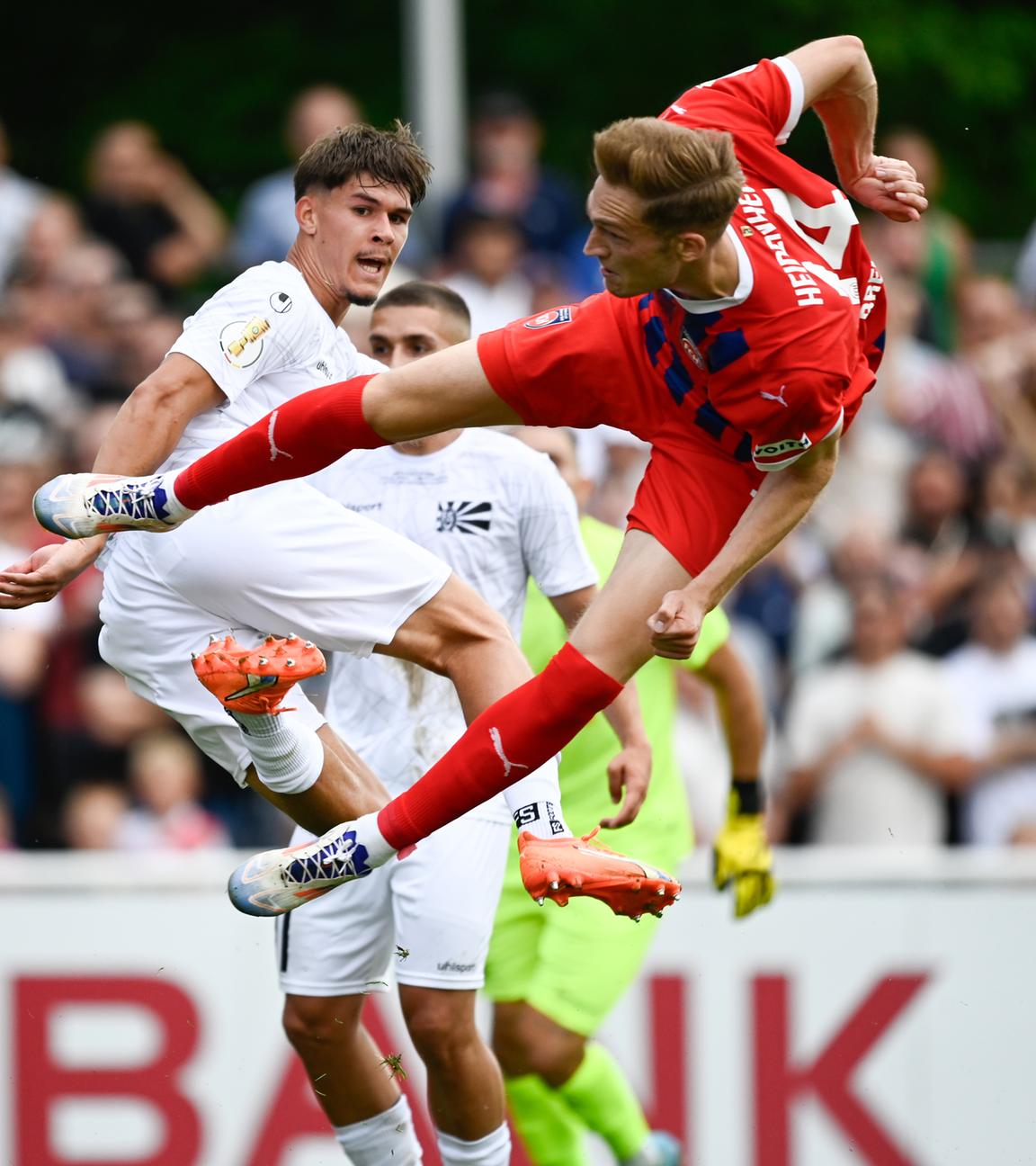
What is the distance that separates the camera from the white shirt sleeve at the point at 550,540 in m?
6.32

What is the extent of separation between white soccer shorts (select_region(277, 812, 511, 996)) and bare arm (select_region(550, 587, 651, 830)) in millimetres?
381

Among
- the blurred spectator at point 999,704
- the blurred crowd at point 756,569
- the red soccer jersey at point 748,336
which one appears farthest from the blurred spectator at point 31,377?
the red soccer jersey at point 748,336

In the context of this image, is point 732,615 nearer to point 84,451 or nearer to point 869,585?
point 869,585

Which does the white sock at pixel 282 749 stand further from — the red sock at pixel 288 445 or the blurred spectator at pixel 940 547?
the blurred spectator at pixel 940 547

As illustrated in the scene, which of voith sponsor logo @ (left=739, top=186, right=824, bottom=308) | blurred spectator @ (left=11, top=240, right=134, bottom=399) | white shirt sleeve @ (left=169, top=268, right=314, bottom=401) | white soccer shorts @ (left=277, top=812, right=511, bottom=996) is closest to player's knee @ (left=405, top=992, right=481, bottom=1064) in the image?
white soccer shorts @ (left=277, top=812, right=511, bottom=996)

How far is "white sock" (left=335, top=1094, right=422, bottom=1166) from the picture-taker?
246 inches

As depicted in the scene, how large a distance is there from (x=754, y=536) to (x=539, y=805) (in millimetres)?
874

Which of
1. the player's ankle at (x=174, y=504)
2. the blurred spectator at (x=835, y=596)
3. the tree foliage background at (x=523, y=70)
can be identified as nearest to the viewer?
the player's ankle at (x=174, y=504)

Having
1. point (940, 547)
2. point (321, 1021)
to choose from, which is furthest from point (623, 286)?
point (940, 547)

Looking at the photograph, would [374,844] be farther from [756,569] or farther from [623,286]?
[756,569]

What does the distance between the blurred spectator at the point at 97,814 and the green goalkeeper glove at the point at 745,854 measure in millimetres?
2788

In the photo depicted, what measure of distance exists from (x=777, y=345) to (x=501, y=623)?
1093 mm

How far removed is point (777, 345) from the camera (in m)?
5.15

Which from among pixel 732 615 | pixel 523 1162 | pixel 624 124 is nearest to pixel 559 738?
pixel 624 124
